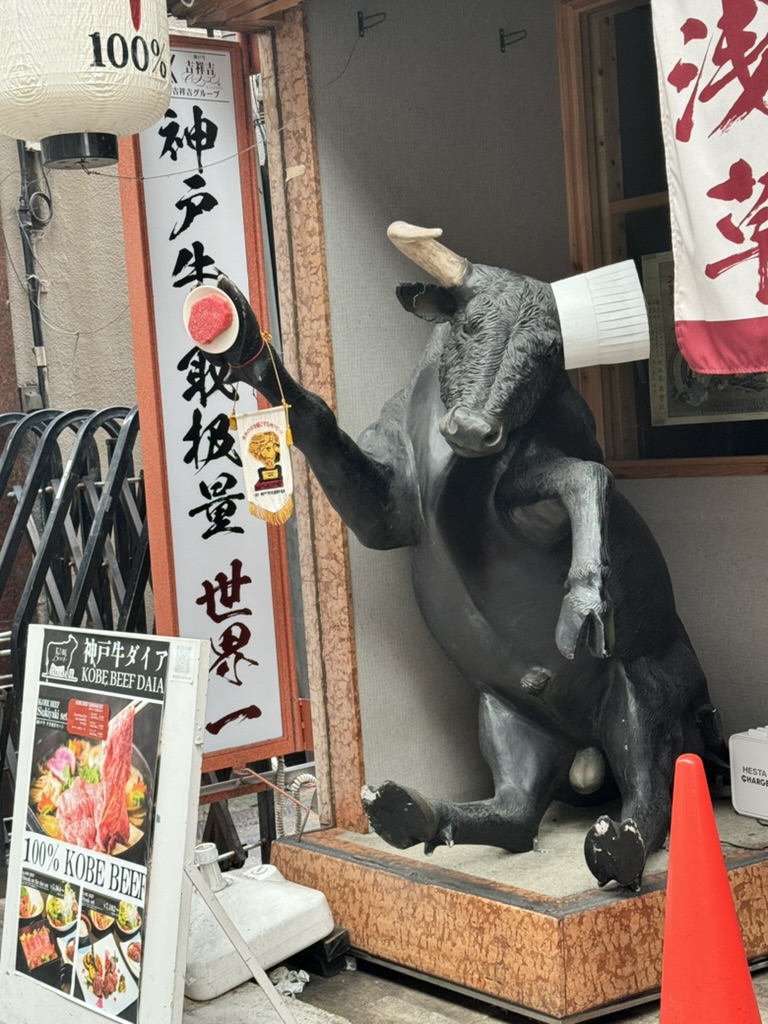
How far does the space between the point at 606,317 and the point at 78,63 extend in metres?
1.57

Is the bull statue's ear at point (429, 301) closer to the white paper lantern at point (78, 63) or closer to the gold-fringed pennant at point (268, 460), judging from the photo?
the gold-fringed pennant at point (268, 460)

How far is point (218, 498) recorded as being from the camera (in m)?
5.00

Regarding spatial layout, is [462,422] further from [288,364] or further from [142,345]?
[142,345]

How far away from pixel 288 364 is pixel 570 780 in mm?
1590

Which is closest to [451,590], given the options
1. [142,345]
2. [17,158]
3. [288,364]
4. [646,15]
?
[288,364]

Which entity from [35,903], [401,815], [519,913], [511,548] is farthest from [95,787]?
[511,548]

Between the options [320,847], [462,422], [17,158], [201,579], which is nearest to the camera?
[462,422]

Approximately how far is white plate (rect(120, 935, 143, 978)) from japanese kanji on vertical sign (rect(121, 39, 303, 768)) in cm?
137

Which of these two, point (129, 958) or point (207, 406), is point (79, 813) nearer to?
point (129, 958)

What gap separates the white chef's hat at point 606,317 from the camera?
12.9ft

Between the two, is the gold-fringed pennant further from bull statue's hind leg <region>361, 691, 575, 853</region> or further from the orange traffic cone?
the orange traffic cone

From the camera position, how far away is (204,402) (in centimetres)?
495

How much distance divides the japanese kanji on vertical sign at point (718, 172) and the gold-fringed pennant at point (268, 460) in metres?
1.12

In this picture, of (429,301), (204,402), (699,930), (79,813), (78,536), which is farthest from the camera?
(78,536)
